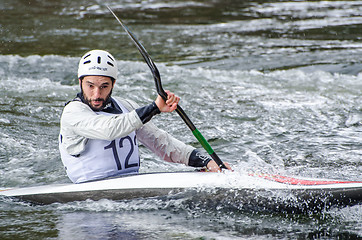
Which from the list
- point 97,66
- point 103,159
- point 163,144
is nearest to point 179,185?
point 163,144

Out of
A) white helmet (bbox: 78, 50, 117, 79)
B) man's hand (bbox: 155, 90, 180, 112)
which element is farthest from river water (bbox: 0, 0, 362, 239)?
white helmet (bbox: 78, 50, 117, 79)

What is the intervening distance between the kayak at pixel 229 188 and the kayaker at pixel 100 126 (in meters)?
0.15

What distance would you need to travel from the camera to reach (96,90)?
4500mm

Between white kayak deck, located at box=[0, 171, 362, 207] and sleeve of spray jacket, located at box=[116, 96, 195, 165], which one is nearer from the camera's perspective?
white kayak deck, located at box=[0, 171, 362, 207]

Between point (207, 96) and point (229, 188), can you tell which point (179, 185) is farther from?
point (207, 96)

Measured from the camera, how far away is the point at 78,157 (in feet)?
15.2

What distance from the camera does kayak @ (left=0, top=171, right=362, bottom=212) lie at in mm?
4289

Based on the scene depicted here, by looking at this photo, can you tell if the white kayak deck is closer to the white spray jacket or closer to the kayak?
the kayak

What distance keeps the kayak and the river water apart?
3.5 inches

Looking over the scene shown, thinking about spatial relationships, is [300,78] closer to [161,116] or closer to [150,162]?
[161,116]

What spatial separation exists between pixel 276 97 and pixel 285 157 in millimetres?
2835

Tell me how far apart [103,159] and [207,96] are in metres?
4.79

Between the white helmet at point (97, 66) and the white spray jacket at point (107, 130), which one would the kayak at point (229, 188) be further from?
the white helmet at point (97, 66)

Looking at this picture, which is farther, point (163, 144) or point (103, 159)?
point (163, 144)
